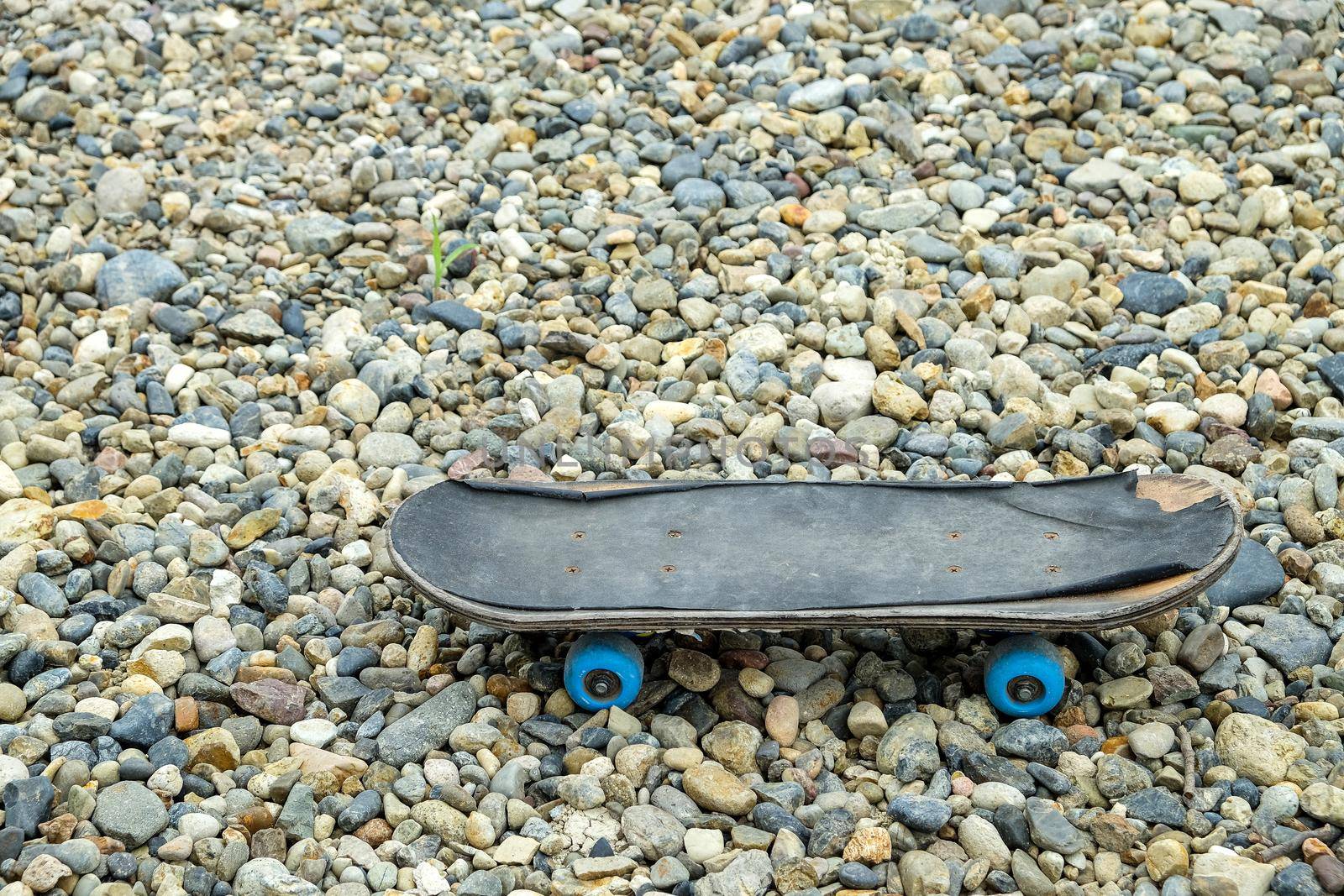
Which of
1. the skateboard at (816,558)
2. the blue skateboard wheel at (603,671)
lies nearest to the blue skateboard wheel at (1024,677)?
the skateboard at (816,558)

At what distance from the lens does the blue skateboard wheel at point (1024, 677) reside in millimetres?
2488

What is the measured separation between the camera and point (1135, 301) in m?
3.79

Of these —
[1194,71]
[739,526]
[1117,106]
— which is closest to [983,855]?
[739,526]

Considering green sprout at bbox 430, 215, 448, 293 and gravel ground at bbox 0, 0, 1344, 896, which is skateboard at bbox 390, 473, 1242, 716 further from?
green sprout at bbox 430, 215, 448, 293

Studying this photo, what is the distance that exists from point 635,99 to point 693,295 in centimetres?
129

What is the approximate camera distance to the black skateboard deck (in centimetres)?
247

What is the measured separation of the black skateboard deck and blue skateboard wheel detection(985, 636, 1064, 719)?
87 millimetres

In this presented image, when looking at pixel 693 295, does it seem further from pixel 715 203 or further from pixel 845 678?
pixel 845 678

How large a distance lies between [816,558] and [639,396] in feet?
3.30

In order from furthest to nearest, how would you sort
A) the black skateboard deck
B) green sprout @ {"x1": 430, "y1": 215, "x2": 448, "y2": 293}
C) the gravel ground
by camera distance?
green sprout @ {"x1": 430, "y1": 215, "x2": 448, "y2": 293} → the black skateboard deck → the gravel ground

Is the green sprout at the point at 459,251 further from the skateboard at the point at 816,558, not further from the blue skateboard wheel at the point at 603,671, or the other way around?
the blue skateboard wheel at the point at 603,671

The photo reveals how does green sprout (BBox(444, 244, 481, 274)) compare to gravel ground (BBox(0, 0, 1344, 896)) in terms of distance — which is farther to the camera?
green sprout (BBox(444, 244, 481, 274))

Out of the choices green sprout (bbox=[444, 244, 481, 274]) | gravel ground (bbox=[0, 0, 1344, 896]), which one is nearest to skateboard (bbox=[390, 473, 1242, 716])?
gravel ground (bbox=[0, 0, 1344, 896])

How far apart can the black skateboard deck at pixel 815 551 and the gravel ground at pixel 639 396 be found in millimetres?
179
